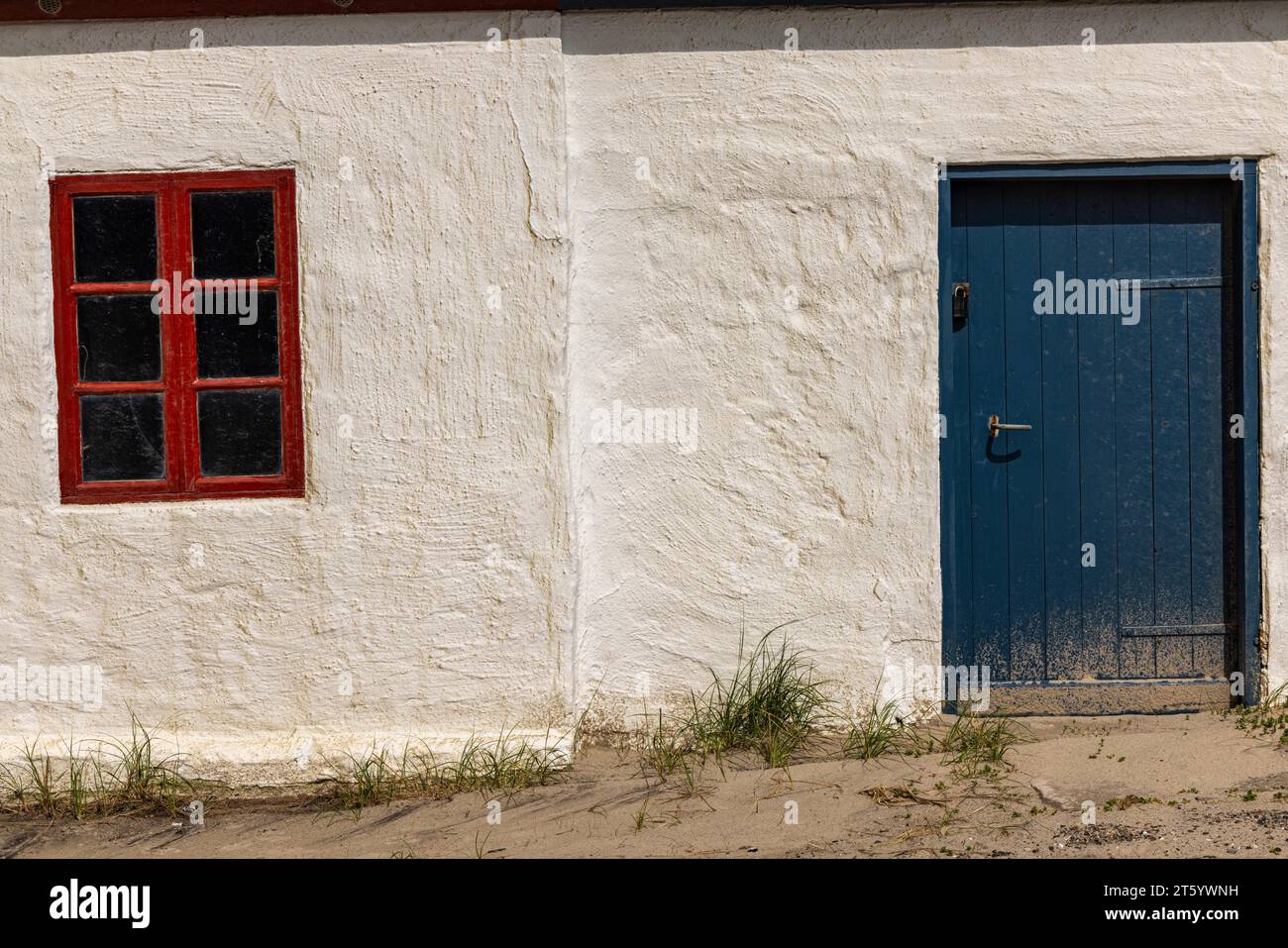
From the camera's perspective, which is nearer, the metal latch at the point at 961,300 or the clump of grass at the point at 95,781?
the clump of grass at the point at 95,781

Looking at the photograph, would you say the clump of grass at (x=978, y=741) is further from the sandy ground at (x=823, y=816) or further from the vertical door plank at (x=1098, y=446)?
the vertical door plank at (x=1098, y=446)

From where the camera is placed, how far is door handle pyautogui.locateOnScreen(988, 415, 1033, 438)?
4848mm

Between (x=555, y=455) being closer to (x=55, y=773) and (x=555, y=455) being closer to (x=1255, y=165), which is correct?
(x=55, y=773)

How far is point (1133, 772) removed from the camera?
4355 mm

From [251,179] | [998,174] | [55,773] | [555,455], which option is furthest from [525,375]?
[55,773]

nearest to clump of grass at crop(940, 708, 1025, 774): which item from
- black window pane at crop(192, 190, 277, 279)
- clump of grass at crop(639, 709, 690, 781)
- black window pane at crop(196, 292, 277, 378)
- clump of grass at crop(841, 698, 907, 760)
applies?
clump of grass at crop(841, 698, 907, 760)

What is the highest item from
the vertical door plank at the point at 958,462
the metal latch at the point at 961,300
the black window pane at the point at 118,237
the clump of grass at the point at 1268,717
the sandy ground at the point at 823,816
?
the black window pane at the point at 118,237

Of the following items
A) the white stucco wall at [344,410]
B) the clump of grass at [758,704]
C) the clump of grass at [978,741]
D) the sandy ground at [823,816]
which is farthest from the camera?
the clump of grass at [758,704]

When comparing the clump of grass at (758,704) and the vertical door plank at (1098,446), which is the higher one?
the vertical door plank at (1098,446)

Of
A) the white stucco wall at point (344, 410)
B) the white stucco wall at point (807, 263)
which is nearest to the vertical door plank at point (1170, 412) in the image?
the white stucco wall at point (807, 263)

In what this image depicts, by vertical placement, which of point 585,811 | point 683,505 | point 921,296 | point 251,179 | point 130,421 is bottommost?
point 585,811

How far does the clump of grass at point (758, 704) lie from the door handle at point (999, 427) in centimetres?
115

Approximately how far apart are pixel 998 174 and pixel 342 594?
2.99 m

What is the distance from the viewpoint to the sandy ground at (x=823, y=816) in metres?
3.91
